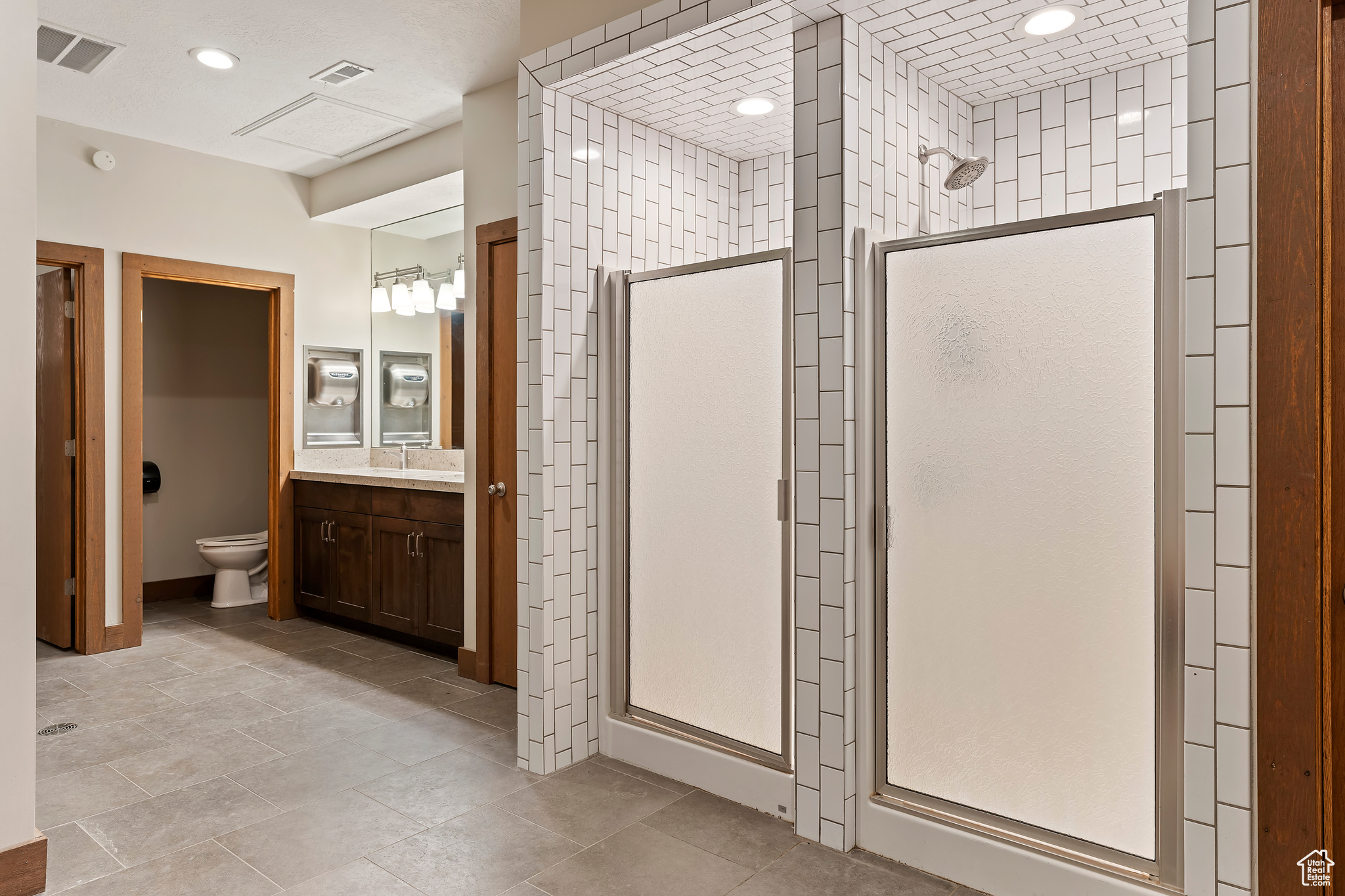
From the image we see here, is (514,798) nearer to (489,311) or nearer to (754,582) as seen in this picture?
(754,582)

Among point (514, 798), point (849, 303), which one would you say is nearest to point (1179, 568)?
point (849, 303)

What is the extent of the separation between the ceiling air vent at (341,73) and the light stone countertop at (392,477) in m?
1.95

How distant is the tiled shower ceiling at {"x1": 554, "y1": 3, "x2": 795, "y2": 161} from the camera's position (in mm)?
2287

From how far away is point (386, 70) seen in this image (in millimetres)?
3592

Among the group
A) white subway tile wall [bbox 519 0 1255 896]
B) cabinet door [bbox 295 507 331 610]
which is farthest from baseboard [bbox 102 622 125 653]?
white subway tile wall [bbox 519 0 1255 896]

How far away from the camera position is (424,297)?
4945 mm

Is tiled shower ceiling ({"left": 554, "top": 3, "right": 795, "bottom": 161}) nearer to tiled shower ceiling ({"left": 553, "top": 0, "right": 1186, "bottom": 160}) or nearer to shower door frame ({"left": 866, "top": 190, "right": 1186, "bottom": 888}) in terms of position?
tiled shower ceiling ({"left": 553, "top": 0, "right": 1186, "bottom": 160})

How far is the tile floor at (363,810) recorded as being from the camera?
204cm

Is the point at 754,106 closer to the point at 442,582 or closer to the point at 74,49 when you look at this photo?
the point at 442,582

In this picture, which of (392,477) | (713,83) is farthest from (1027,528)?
(392,477)

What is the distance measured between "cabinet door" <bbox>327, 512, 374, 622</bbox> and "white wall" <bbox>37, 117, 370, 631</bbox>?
855 mm

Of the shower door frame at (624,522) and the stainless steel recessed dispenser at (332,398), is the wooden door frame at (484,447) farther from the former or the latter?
the stainless steel recessed dispenser at (332,398)

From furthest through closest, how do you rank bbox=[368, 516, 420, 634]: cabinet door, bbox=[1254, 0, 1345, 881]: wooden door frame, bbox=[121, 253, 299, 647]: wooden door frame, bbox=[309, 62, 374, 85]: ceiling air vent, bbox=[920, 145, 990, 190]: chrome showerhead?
bbox=[121, 253, 299, 647]: wooden door frame < bbox=[368, 516, 420, 634]: cabinet door < bbox=[309, 62, 374, 85]: ceiling air vent < bbox=[920, 145, 990, 190]: chrome showerhead < bbox=[1254, 0, 1345, 881]: wooden door frame

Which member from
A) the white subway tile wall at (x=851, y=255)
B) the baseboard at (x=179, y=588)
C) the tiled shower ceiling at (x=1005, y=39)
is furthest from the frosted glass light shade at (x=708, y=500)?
the baseboard at (x=179, y=588)
